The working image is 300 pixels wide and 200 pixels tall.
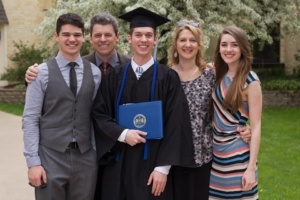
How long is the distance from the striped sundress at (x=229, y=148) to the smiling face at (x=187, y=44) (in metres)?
0.34

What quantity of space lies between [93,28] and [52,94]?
0.90 meters

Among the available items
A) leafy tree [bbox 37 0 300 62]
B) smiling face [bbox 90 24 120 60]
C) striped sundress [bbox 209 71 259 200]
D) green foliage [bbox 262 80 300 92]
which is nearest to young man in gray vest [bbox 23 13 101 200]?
smiling face [bbox 90 24 120 60]

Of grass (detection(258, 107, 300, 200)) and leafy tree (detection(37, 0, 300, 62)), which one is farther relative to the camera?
leafy tree (detection(37, 0, 300, 62))

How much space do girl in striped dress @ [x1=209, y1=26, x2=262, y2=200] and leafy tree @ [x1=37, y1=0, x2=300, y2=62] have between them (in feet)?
31.3

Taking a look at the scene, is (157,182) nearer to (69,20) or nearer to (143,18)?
(143,18)

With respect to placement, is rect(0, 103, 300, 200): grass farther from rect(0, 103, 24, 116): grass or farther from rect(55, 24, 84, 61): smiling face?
rect(0, 103, 24, 116): grass

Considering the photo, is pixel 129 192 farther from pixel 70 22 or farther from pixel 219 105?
pixel 70 22

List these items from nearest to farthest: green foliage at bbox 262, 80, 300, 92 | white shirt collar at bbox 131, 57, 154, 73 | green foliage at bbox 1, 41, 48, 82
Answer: white shirt collar at bbox 131, 57, 154, 73, green foliage at bbox 262, 80, 300, 92, green foliage at bbox 1, 41, 48, 82

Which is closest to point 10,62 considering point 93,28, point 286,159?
point 286,159

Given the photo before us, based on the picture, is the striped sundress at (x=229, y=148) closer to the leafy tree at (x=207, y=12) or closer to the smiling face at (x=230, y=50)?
the smiling face at (x=230, y=50)

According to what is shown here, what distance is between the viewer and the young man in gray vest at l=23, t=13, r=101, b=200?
12.8ft

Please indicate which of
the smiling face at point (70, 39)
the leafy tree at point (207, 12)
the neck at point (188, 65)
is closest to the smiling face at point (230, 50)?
the neck at point (188, 65)

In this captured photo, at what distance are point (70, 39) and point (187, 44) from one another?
94cm

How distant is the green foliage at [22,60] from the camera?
19891 mm
